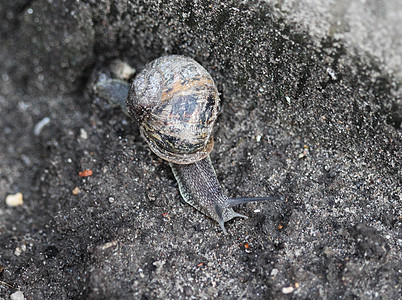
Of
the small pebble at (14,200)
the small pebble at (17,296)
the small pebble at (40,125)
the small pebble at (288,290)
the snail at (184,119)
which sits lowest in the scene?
the small pebble at (17,296)

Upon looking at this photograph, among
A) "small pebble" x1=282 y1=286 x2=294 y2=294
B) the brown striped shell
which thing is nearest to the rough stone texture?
"small pebble" x1=282 y1=286 x2=294 y2=294

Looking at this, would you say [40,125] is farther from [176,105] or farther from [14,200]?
[176,105]

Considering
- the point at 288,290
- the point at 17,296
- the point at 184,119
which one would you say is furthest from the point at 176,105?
the point at 17,296

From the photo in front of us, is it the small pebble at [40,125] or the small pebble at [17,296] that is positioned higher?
the small pebble at [40,125]

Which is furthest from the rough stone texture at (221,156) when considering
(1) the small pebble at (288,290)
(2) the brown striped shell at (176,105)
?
(2) the brown striped shell at (176,105)

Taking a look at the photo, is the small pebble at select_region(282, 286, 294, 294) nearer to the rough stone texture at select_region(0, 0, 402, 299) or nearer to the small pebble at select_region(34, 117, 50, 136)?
the rough stone texture at select_region(0, 0, 402, 299)

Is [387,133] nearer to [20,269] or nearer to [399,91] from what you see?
[399,91]

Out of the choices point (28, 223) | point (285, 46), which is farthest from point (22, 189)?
point (285, 46)

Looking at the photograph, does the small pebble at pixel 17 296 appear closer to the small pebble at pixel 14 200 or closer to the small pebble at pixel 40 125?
the small pebble at pixel 14 200
